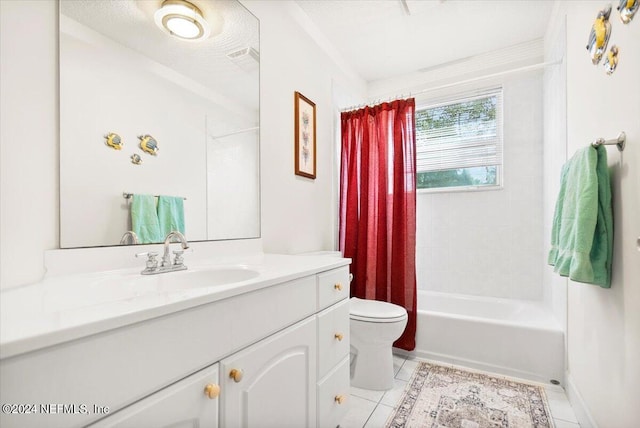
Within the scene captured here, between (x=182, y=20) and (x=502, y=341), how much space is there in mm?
2489

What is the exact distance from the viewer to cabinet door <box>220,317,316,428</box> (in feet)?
2.51

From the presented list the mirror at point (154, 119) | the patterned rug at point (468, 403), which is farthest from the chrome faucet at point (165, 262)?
the patterned rug at point (468, 403)

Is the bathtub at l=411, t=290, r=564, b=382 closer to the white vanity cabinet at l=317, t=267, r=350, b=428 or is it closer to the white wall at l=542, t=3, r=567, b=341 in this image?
the white wall at l=542, t=3, r=567, b=341

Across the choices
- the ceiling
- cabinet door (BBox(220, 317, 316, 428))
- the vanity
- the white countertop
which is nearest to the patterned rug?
the vanity

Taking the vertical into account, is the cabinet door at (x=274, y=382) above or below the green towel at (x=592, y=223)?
below

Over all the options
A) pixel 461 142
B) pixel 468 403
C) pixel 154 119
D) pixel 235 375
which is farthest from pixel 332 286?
pixel 461 142

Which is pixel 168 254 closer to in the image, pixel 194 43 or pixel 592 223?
pixel 194 43

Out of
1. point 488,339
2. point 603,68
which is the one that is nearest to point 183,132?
point 603,68

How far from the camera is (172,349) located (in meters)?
0.63

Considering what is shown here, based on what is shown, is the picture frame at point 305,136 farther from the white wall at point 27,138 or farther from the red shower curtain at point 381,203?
the white wall at point 27,138

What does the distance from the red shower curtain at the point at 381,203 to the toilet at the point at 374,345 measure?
0.43m

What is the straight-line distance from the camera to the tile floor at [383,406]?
1.46 metres

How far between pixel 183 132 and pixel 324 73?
1.42 m

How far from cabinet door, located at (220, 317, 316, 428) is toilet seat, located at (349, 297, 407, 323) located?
2.36 ft
